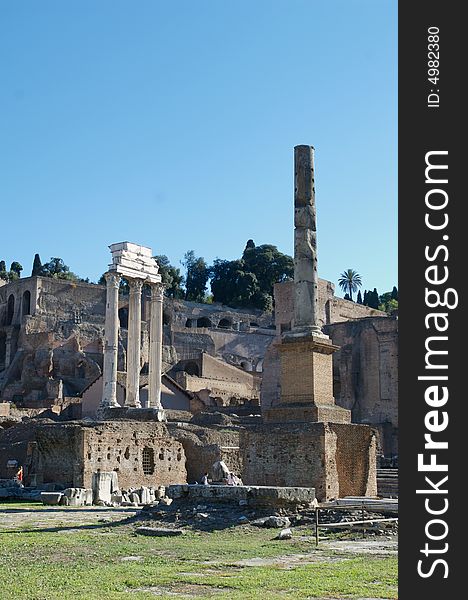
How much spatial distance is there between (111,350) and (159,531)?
90.4 ft

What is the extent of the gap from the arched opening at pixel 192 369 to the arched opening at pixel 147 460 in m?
31.6

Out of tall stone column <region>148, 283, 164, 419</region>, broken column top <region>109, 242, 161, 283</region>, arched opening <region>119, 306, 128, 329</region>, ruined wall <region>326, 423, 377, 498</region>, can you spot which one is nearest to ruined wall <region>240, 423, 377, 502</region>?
ruined wall <region>326, 423, 377, 498</region>

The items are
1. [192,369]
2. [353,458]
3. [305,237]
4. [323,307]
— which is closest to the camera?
[353,458]

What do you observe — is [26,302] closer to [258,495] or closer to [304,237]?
[304,237]

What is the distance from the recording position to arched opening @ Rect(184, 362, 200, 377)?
6069cm

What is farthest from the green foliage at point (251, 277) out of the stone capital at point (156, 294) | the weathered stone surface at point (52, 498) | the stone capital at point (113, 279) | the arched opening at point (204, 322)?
the weathered stone surface at point (52, 498)

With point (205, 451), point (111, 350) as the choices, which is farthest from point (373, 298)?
point (205, 451)

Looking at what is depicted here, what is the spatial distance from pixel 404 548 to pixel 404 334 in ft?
4.18

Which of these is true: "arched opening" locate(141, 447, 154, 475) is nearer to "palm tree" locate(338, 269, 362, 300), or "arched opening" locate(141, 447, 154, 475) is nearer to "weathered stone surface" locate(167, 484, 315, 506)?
"weathered stone surface" locate(167, 484, 315, 506)

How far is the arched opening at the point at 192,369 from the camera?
6069 cm

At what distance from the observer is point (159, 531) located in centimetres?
1261

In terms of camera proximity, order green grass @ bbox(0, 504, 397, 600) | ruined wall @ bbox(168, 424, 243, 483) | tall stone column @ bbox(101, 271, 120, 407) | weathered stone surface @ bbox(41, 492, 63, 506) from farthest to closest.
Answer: tall stone column @ bbox(101, 271, 120, 407) < ruined wall @ bbox(168, 424, 243, 483) < weathered stone surface @ bbox(41, 492, 63, 506) < green grass @ bbox(0, 504, 397, 600)

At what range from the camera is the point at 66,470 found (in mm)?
26391

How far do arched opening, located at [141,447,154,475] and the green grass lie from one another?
15728 mm
